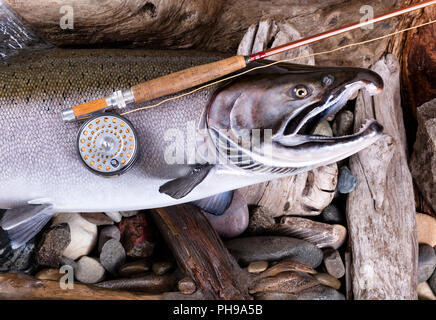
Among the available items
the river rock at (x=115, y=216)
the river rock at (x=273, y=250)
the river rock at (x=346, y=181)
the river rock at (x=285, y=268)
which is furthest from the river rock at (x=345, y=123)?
the river rock at (x=115, y=216)

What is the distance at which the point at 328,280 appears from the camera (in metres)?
1.73

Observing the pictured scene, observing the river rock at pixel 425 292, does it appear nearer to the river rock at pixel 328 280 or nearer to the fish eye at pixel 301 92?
the river rock at pixel 328 280

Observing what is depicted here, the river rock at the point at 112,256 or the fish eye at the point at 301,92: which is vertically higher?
the fish eye at the point at 301,92

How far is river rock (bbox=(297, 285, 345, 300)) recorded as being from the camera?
62.0 inches

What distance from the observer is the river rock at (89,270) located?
1.74 m

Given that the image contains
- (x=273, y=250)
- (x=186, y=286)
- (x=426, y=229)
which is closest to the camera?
(x=186, y=286)

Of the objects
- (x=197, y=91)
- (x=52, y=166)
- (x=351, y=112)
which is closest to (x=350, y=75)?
(x=197, y=91)

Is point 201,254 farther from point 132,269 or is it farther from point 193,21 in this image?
point 193,21

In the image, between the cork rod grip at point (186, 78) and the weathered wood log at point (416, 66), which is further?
the weathered wood log at point (416, 66)

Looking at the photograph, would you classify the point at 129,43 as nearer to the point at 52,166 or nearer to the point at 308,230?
the point at 52,166

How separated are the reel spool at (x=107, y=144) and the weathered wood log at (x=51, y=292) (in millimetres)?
457

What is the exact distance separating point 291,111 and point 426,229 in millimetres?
1097

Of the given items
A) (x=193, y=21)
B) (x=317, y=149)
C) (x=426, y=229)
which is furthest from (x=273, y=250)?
(x=193, y=21)

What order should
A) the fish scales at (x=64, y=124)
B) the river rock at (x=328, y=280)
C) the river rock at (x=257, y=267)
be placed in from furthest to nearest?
the river rock at (x=328, y=280), the river rock at (x=257, y=267), the fish scales at (x=64, y=124)
